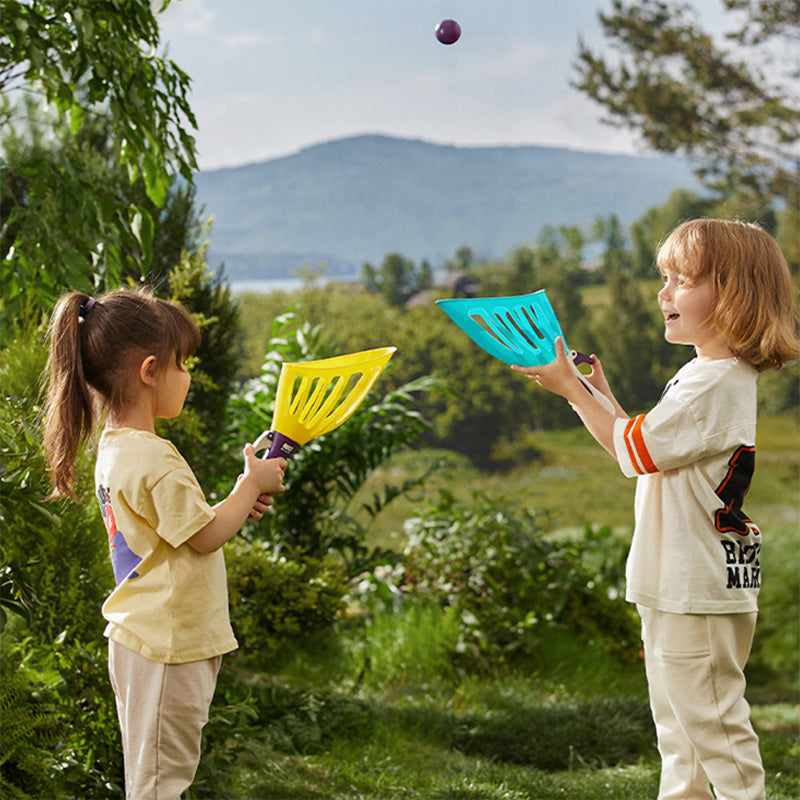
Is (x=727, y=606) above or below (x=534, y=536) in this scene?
above

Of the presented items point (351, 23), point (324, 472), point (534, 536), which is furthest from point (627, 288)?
point (324, 472)

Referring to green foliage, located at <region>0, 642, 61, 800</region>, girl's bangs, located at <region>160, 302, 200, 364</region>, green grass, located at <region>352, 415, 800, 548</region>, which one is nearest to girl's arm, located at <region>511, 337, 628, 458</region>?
girl's bangs, located at <region>160, 302, 200, 364</region>

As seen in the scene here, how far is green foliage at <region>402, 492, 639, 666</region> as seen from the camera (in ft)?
11.8

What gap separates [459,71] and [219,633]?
522 centimetres

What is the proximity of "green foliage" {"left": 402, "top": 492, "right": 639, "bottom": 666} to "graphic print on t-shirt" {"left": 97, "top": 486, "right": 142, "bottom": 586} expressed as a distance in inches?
85.7

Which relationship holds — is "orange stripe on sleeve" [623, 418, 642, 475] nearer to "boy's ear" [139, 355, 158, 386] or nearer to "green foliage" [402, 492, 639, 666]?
"boy's ear" [139, 355, 158, 386]

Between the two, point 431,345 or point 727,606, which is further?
point 431,345

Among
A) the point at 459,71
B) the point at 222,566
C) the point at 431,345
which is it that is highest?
the point at 459,71

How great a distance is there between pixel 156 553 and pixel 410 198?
17.9ft

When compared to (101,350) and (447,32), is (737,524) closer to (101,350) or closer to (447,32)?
(101,350)

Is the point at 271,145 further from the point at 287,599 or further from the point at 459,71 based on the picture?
the point at 287,599

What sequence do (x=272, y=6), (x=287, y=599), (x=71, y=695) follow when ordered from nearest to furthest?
1. (x=71, y=695)
2. (x=287, y=599)
3. (x=272, y=6)

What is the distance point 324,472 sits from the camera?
11.4 ft

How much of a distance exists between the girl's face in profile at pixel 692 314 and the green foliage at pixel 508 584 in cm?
198
